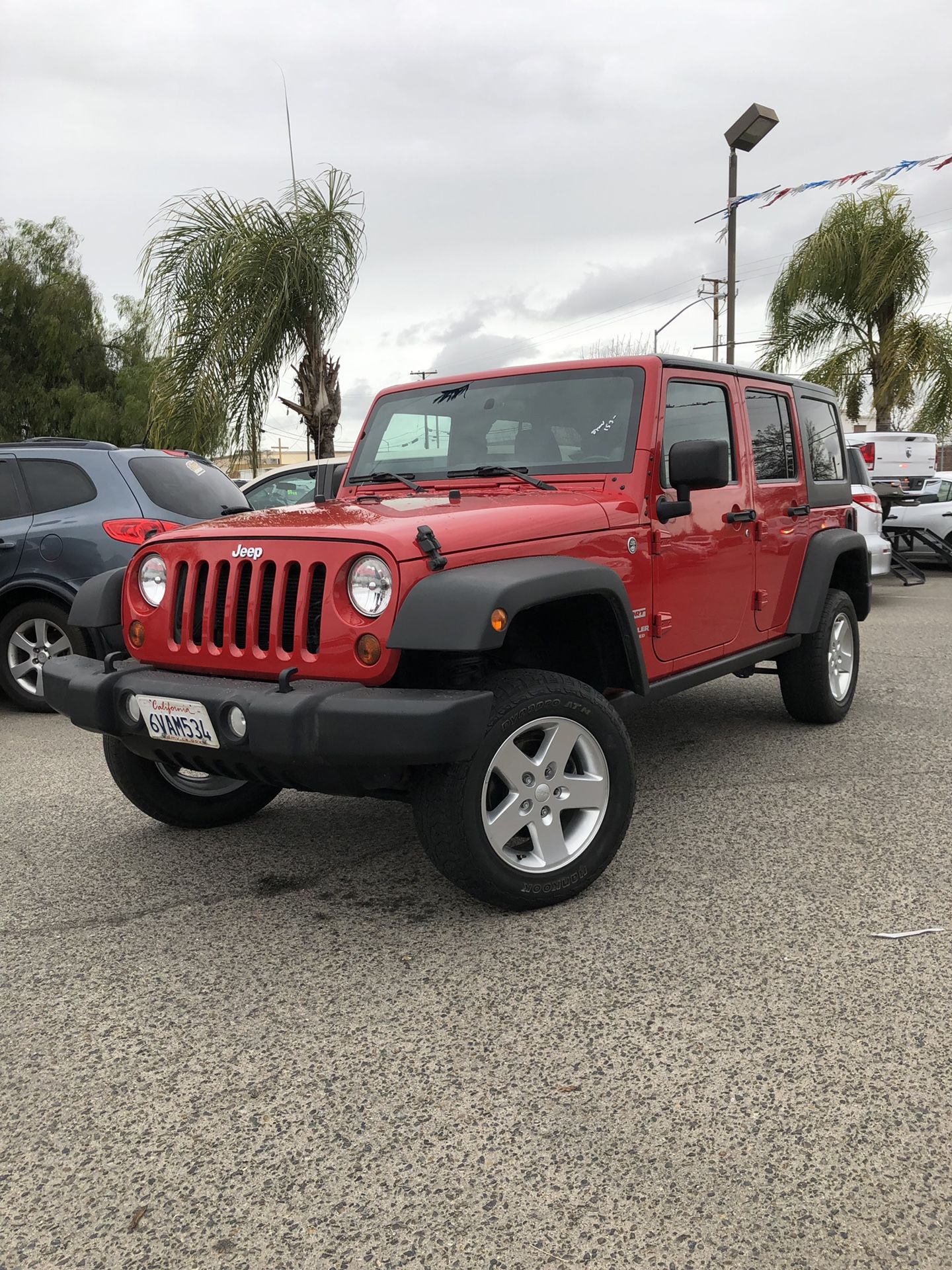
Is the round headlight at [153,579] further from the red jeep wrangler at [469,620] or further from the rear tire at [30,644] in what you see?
the rear tire at [30,644]

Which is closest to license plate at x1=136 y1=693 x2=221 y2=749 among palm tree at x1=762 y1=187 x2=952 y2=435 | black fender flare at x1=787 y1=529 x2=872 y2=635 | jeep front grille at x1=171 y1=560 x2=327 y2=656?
jeep front grille at x1=171 y1=560 x2=327 y2=656

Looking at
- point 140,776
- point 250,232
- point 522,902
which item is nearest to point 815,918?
point 522,902

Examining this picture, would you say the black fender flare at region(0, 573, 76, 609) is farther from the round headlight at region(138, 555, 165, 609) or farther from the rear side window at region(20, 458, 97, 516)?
the round headlight at region(138, 555, 165, 609)

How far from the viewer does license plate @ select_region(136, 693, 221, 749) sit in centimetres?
328

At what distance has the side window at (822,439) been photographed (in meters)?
5.91

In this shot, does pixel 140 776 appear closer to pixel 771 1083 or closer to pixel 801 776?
pixel 771 1083

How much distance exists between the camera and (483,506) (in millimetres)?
3812

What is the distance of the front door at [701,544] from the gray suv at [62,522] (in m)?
3.39

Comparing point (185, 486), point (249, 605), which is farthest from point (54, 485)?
point (249, 605)

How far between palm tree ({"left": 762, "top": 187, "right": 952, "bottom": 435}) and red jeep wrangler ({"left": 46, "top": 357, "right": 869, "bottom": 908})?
20.5m

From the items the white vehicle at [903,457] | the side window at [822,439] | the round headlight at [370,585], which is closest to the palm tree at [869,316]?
the white vehicle at [903,457]

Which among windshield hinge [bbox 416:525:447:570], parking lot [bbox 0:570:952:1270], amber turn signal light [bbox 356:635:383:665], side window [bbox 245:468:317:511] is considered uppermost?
side window [bbox 245:468:317:511]

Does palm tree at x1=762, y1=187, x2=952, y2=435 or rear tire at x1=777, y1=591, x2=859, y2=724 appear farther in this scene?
palm tree at x1=762, y1=187, x2=952, y2=435

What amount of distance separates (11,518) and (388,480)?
131 inches
